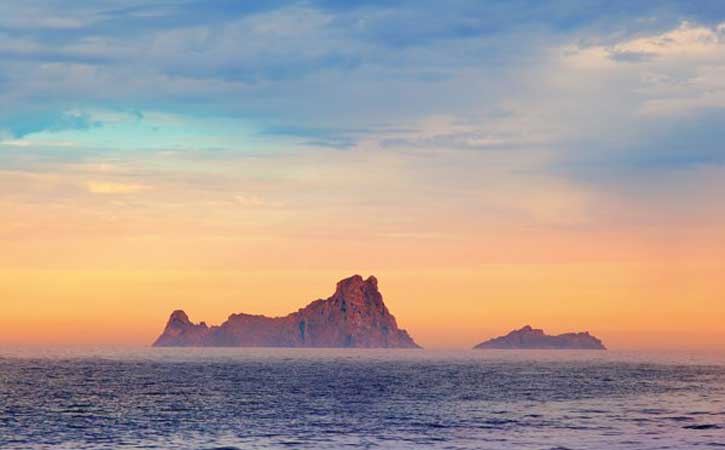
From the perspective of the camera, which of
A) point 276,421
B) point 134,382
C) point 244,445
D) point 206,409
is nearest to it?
point 244,445

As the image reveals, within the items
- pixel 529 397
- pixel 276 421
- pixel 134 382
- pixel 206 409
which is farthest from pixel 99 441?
pixel 134 382

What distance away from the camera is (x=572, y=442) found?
66625 millimetres

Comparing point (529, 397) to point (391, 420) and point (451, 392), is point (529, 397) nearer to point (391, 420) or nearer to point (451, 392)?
point (451, 392)

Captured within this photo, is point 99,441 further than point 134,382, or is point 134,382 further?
point 134,382

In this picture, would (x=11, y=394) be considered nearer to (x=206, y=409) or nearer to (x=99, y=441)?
(x=206, y=409)

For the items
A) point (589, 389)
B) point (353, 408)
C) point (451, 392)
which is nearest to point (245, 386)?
point (451, 392)

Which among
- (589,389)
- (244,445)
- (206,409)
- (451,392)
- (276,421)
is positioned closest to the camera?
(244,445)

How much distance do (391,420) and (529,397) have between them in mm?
36791

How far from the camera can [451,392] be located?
122625 millimetres

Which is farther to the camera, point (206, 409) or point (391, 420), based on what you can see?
point (206, 409)

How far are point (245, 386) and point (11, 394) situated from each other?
36.2 m

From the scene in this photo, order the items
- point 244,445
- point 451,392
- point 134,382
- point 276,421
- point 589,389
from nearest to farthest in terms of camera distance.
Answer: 1. point 244,445
2. point 276,421
3. point 451,392
4. point 589,389
5. point 134,382

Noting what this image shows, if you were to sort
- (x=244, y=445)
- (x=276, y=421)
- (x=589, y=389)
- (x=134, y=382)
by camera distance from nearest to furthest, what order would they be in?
1. (x=244, y=445)
2. (x=276, y=421)
3. (x=589, y=389)
4. (x=134, y=382)

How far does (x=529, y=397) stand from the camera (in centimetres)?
11338
